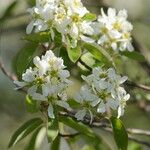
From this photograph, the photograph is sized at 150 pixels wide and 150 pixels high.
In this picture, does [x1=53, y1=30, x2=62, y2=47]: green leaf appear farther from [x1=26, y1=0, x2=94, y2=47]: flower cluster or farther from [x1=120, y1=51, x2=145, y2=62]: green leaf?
[x1=120, y1=51, x2=145, y2=62]: green leaf

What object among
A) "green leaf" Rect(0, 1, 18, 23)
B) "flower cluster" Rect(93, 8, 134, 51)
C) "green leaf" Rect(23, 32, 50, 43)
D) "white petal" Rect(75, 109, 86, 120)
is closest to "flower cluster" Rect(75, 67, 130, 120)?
"white petal" Rect(75, 109, 86, 120)

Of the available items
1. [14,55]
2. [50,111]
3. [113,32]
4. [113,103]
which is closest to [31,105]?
[50,111]

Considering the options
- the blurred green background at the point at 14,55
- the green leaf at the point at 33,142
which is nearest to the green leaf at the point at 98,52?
the green leaf at the point at 33,142

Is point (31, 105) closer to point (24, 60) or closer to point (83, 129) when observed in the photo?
point (24, 60)

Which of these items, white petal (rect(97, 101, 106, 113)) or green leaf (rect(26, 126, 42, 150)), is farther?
green leaf (rect(26, 126, 42, 150))

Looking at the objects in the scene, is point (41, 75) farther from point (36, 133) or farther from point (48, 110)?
point (36, 133)

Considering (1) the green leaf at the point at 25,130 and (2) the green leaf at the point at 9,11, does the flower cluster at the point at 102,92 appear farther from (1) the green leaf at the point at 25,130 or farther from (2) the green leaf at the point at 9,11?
(2) the green leaf at the point at 9,11
